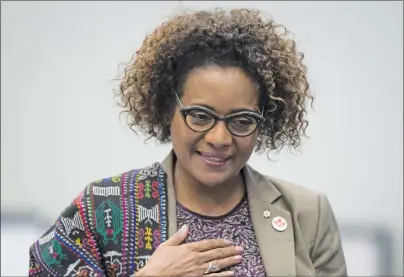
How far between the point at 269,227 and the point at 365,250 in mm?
1004

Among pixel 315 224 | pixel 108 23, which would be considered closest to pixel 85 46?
pixel 108 23

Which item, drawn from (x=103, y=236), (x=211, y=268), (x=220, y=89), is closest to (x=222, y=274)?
(x=211, y=268)

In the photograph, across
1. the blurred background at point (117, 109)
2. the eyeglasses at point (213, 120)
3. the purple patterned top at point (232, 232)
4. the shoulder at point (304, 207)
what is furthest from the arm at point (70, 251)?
the blurred background at point (117, 109)

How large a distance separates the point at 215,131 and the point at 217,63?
149 mm

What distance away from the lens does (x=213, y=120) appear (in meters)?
1.48

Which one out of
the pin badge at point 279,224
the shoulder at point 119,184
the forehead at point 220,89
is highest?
the forehead at point 220,89

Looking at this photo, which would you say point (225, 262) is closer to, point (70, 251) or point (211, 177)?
point (211, 177)

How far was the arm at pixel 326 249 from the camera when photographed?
1.69m

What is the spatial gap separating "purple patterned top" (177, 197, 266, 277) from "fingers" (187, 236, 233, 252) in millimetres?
32

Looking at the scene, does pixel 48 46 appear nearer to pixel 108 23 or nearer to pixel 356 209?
pixel 108 23

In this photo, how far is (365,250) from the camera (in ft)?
8.25

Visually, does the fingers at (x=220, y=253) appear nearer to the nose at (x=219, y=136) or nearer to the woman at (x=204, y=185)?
the woman at (x=204, y=185)

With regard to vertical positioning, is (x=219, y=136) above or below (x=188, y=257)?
above

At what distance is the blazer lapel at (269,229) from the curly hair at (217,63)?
0.11 m
